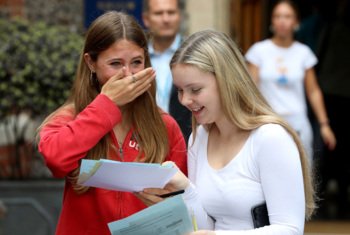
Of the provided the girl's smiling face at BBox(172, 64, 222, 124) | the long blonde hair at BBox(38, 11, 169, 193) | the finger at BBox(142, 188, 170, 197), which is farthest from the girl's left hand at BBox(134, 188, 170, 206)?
the girl's smiling face at BBox(172, 64, 222, 124)

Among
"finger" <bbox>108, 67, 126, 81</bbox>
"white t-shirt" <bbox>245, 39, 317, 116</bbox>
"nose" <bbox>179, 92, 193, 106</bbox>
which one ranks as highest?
"finger" <bbox>108, 67, 126, 81</bbox>

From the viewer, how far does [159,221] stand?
9.80 ft

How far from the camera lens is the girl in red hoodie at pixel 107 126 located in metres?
3.23

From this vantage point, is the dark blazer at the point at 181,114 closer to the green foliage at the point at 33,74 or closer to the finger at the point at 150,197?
the finger at the point at 150,197

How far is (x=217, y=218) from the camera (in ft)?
10.4

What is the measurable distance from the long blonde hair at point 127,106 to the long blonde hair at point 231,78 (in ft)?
0.95

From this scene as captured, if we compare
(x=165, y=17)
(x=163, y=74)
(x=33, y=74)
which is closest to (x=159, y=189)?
(x=163, y=74)

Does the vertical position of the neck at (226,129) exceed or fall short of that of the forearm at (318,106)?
it exceeds it

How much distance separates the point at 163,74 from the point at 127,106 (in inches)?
78.1

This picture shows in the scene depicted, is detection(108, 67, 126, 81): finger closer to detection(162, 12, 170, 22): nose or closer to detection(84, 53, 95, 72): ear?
detection(84, 53, 95, 72): ear

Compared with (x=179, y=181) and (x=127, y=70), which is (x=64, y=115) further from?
(x=179, y=181)

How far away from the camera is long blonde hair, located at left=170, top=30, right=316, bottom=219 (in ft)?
10.1

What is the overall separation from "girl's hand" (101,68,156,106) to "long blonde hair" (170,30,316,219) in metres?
0.12

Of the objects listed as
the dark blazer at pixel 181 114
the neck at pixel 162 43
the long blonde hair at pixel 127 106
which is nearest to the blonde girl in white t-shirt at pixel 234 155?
the long blonde hair at pixel 127 106
